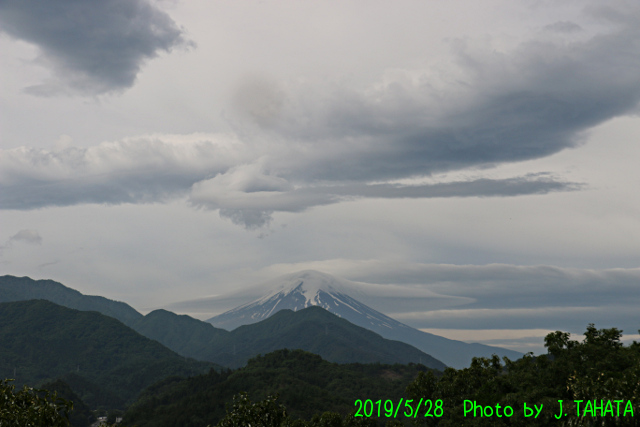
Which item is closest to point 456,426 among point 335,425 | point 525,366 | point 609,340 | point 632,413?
point 335,425

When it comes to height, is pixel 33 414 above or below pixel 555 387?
above

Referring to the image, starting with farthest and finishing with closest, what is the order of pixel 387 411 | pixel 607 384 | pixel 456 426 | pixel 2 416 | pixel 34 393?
pixel 456 426 → pixel 387 411 → pixel 607 384 → pixel 34 393 → pixel 2 416

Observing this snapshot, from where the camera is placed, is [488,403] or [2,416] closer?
[2,416]

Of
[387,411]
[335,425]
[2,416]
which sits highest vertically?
[2,416]

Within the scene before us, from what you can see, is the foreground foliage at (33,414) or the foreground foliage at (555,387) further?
the foreground foliage at (555,387)

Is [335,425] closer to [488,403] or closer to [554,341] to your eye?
[488,403]

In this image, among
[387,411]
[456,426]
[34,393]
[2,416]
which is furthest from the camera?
[456,426]

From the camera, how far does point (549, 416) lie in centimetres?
4250

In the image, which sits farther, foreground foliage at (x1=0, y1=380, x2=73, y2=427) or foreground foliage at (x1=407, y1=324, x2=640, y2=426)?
foreground foliage at (x1=407, y1=324, x2=640, y2=426)

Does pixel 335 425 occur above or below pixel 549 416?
below

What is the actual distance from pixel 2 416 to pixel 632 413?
41.7m

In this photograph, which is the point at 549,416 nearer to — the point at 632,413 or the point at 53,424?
the point at 632,413

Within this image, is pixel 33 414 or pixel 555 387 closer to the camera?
pixel 33 414

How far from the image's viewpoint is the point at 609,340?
2781 inches
